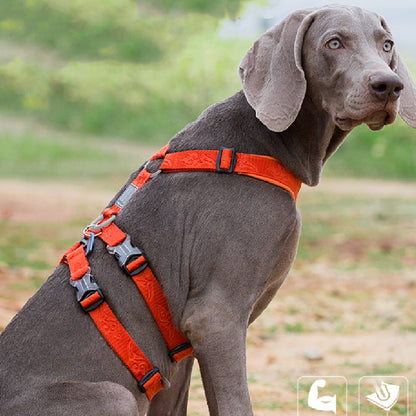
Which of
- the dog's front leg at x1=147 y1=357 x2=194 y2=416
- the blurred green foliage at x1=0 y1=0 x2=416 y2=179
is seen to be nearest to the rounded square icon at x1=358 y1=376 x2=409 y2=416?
the dog's front leg at x1=147 y1=357 x2=194 y2=416

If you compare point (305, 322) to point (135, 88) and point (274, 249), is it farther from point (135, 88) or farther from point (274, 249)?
point (135, 88)

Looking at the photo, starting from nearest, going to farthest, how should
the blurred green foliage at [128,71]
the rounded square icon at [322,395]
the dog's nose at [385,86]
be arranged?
the dog's nose at [385,86] < the rounded square icon at [322,395] < the blurred green foliage at [128,71]

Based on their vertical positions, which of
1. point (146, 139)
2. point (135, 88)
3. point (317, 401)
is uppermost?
point (317, 401)

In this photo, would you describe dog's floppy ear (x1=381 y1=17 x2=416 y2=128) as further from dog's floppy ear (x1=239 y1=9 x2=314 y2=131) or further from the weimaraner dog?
dog's floppy ear (x1=239 y1=9 x2=314 y2=131)

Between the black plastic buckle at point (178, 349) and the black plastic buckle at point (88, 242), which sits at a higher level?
the black plastic buckle at point (88, 242)

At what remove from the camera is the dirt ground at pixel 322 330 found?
441 centimetres

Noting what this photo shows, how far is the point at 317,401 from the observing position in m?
4.02

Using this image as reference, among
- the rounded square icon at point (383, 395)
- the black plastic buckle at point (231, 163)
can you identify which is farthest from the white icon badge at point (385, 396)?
the black plastic buckle at point (231, 163)

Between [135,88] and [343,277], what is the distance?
33.8ft

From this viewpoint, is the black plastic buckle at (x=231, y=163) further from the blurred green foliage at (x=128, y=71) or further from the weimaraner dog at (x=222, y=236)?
the blurred green foliage at (x=128, y=71)

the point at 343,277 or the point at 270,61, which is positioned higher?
the point at 270,61

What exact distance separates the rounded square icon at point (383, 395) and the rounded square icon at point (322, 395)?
0.10 metres

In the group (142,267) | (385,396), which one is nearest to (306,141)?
(142,267)

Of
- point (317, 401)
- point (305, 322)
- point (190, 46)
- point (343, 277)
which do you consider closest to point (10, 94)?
point (190, 46)
